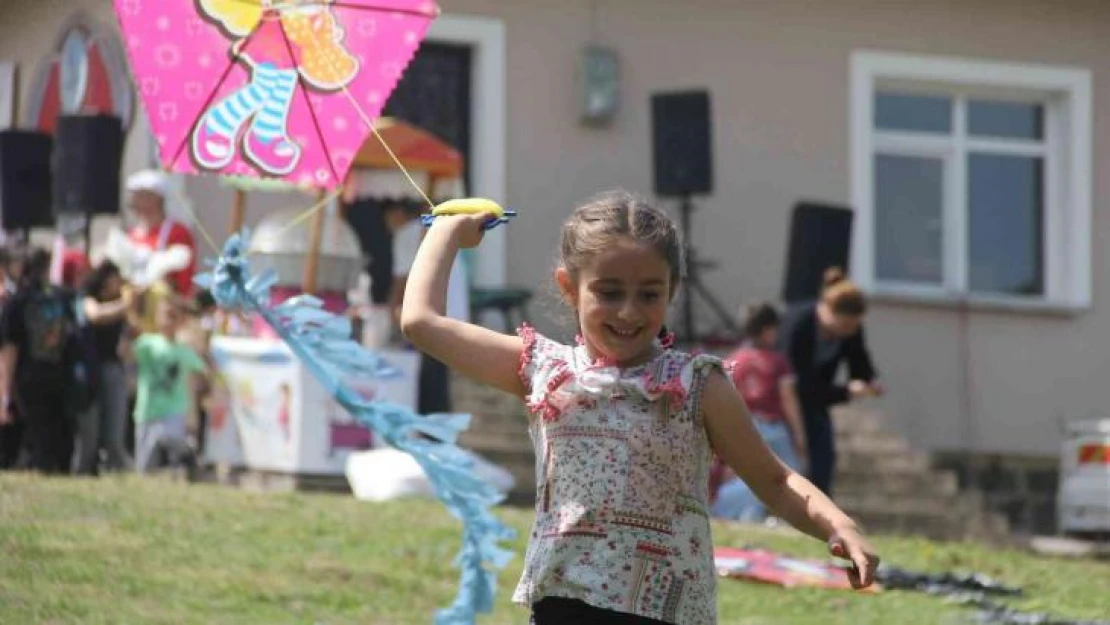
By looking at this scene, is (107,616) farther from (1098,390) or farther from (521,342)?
(1098,390)

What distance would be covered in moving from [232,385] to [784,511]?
30.2 feet

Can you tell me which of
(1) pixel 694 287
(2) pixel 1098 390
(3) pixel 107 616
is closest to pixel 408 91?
(1) pixel 694 287

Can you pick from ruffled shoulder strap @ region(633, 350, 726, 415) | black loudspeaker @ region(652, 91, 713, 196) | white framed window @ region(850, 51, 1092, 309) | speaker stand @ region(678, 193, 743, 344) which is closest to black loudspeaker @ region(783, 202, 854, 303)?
speaker stand @ region(678, 193, 743, 344)

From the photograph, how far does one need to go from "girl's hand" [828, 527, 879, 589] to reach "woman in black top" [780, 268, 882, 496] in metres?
8.69

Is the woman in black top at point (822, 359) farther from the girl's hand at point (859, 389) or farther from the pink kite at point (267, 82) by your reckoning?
the pink kite at point (267, 82)

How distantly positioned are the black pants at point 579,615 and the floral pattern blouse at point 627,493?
0.01 m

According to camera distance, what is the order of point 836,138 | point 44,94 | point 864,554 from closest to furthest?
point 864,554, point 44,94, point 836,138

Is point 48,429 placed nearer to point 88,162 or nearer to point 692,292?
point 88,162

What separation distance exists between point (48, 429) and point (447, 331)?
847 centimetres

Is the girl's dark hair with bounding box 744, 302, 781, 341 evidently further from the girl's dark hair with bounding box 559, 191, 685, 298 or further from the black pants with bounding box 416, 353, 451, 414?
the girl's dark hair with bounding box 559, 191, 685, 298

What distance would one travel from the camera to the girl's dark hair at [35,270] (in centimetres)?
1321

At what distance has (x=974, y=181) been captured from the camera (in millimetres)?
19703

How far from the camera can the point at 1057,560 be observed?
13.4m

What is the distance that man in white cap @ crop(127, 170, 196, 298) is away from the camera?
1387cm
